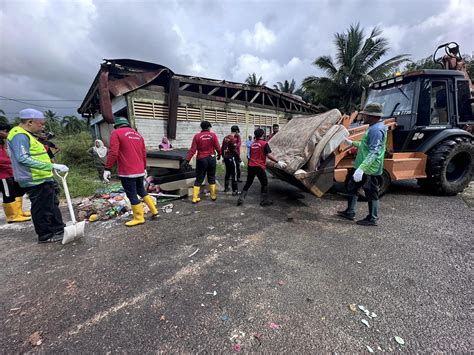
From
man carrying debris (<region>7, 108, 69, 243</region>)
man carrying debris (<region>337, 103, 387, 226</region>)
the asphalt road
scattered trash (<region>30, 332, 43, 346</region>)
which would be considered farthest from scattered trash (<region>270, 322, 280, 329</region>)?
man carrying debris (<region>7, 108, 69, 243</region>)

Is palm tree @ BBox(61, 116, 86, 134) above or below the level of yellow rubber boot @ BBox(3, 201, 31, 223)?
above

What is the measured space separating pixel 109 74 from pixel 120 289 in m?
7.60

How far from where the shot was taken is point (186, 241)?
300cm

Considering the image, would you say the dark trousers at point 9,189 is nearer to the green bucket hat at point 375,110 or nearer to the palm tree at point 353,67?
the green bucket hat at point 375,110

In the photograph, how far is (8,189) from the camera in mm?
3578

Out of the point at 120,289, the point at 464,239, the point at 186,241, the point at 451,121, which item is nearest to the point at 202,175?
the point at 186,241

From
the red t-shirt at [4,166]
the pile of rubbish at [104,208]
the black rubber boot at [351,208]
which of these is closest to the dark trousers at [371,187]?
the black rubber boot at [351,208]

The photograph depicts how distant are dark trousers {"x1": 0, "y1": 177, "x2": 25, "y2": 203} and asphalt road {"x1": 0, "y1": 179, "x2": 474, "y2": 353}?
0.53m

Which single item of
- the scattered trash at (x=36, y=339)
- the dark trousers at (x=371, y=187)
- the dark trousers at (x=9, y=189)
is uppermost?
the dark trousers at (x=9, y=189)

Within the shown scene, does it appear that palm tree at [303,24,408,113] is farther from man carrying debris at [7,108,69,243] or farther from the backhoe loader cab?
man carrying debris at [7,108,69,243]

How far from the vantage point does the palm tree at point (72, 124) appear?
33.0 meters

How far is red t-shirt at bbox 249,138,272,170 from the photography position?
4.13 meters

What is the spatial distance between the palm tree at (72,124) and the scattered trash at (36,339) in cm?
3919

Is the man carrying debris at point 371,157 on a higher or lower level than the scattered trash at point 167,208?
higher
